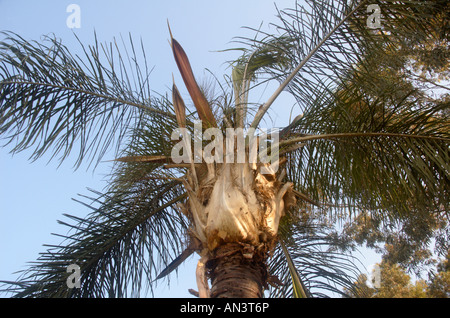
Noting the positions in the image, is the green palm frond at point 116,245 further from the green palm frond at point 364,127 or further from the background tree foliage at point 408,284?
the background tree foliage at point 408,284

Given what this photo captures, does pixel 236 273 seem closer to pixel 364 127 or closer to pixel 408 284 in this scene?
pixel 364 127

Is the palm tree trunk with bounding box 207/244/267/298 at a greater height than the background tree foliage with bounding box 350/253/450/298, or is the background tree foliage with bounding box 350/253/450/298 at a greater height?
the background tree foliage with bounding box 350/253/450/298

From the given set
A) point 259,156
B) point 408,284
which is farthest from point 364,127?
point 408,284

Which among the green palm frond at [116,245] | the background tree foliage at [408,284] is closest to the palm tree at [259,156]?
the green palm frond at [116,245]

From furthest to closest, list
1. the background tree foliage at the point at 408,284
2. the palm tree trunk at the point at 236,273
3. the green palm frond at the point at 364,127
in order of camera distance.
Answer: the background tree foliage at the point at 408,284 < the green palm frond at the point at 364,127 < the palm tree trunk at the point at 236,273

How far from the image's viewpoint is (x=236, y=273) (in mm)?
2592

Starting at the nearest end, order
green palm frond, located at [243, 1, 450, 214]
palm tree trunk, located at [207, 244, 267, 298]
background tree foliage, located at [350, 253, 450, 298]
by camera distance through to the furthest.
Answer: palm tree trunk, located at [207, 244, 267, 298]
green palm frond, located at [243, 1, 450, 214]
background tree foliage, located at [350, 253, 450, 298]

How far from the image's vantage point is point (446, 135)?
332 centimetres

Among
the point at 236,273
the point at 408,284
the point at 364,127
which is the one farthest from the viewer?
the point at 408,284

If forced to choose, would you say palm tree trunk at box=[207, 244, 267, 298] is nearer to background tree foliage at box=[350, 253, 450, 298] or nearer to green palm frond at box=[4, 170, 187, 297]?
green palm frond at box=[4, 170, 187, 297]

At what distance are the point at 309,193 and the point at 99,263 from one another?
7.05 feet

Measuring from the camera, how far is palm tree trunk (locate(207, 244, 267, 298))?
98.5 inches

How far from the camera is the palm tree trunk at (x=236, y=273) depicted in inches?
→ 98.5

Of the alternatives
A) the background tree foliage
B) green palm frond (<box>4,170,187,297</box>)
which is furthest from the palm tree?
the background tree foliage
